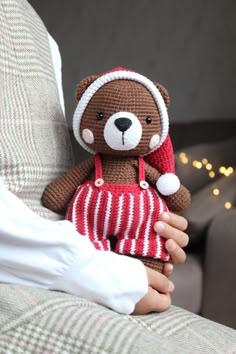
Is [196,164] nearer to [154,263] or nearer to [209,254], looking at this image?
[209,254]

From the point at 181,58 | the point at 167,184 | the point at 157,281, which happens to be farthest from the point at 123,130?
the point at 181,58

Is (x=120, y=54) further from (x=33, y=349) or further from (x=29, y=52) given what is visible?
(x=33, y=349)

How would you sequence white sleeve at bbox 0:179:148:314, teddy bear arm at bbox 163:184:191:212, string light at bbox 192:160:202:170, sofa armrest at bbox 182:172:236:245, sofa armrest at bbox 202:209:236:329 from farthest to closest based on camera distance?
1. string light at bbox 192:160:202:170
2. sofa armrest at bbox 182:172:236:245
3. sofa armrest at bbox 202:209:236:329
4. teddy bear arm at bbox 163:184:191:212
5. white sleeve at bbox 0:179:148:314

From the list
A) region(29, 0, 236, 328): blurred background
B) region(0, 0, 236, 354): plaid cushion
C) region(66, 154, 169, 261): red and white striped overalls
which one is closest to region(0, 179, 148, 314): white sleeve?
region(0, 0, 236, 354): plaid cushion

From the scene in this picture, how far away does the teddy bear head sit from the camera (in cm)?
83

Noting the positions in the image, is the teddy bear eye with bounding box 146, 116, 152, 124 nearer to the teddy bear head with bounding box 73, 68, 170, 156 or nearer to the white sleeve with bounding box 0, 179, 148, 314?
the teddy bear head with bounding box 73, 68, 170, 156

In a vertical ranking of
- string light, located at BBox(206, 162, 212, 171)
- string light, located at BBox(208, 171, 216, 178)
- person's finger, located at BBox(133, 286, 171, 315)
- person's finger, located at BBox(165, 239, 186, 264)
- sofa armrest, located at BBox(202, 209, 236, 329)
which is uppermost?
person's finger, located at BBox(165, 239, 186, 264)

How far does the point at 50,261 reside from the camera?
697 mm

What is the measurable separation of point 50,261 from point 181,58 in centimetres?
141

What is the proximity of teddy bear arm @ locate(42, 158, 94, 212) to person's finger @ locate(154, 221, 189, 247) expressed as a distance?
14 cm

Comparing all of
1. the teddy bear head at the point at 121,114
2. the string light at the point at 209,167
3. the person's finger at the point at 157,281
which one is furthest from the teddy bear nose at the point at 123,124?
the string light at the point at 209,167

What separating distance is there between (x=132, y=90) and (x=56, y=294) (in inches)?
13.4

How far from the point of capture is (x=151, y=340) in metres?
0.55

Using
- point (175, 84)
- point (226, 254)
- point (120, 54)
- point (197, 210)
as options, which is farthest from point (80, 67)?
point (226, 254)
